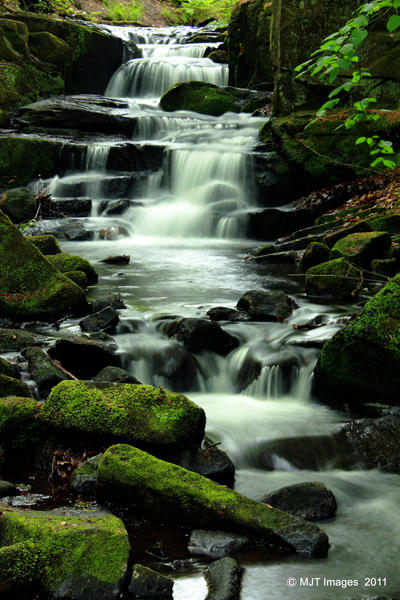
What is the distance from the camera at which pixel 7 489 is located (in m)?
3.28

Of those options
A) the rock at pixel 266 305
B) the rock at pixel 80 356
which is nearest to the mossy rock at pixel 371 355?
the rock at pixel 266 305

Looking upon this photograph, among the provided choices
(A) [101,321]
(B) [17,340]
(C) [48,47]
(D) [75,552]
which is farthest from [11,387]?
(C) [48,47]

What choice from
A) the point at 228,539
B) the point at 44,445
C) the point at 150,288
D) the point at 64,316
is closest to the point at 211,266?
the point at 150,288

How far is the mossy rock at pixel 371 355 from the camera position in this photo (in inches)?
176

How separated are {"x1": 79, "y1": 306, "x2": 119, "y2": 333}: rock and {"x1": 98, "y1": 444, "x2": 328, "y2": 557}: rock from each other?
281 centimetres

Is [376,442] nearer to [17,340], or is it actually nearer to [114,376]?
[114,376]

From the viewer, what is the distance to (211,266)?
32.7 ft

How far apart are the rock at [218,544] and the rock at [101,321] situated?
3365 millimetres

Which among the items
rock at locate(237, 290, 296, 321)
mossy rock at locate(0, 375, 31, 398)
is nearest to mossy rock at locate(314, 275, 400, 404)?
rock at locate(237, 290, 296, 321)

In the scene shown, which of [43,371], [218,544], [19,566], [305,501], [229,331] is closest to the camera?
[19,566]

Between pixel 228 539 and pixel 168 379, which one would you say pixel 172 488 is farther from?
pixel 168 379

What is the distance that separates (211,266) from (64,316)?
4.06 m

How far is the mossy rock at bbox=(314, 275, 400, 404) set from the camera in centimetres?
446

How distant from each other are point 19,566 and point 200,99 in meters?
17.8
